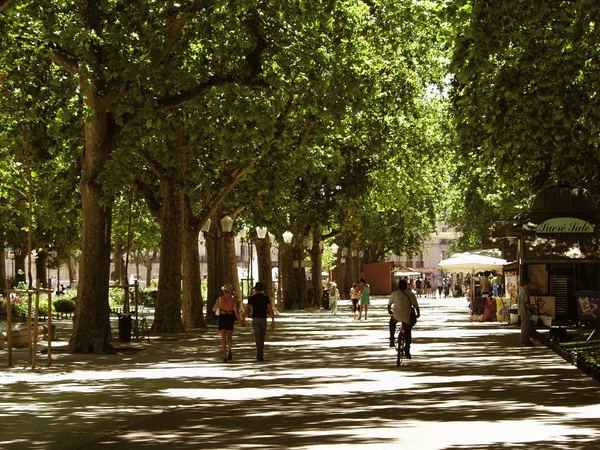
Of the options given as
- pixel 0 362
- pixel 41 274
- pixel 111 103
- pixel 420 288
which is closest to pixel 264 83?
pixel 111 103

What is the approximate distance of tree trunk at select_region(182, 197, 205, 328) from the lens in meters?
42.7

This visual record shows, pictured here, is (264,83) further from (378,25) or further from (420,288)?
(420,288)

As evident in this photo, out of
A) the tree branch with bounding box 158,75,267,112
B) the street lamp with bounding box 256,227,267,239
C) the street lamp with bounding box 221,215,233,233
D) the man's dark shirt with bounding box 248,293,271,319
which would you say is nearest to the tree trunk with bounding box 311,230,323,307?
the street lamp with bounding box 256,227,267,239

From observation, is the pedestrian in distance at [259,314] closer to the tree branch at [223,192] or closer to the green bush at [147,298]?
the tree branch at [223,192]

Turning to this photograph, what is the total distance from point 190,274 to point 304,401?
26082 mm

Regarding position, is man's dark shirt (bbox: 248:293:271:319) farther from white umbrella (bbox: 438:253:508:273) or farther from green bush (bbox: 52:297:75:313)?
green bush (bbox: 52:297:75:313)

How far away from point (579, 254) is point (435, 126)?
77.4 ft

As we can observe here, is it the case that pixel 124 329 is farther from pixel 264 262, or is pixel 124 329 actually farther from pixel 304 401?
pixel 264 262

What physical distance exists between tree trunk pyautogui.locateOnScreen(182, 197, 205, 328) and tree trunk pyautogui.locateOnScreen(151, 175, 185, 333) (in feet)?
9.83

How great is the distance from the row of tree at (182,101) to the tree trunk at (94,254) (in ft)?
0.10

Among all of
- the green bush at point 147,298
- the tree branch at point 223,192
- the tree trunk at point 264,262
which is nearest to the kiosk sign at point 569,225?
the tree branch at point 223,192

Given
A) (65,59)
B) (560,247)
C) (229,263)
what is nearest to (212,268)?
(229,263)

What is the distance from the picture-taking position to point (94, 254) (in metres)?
29.5

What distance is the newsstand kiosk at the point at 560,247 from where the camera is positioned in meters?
35.2
